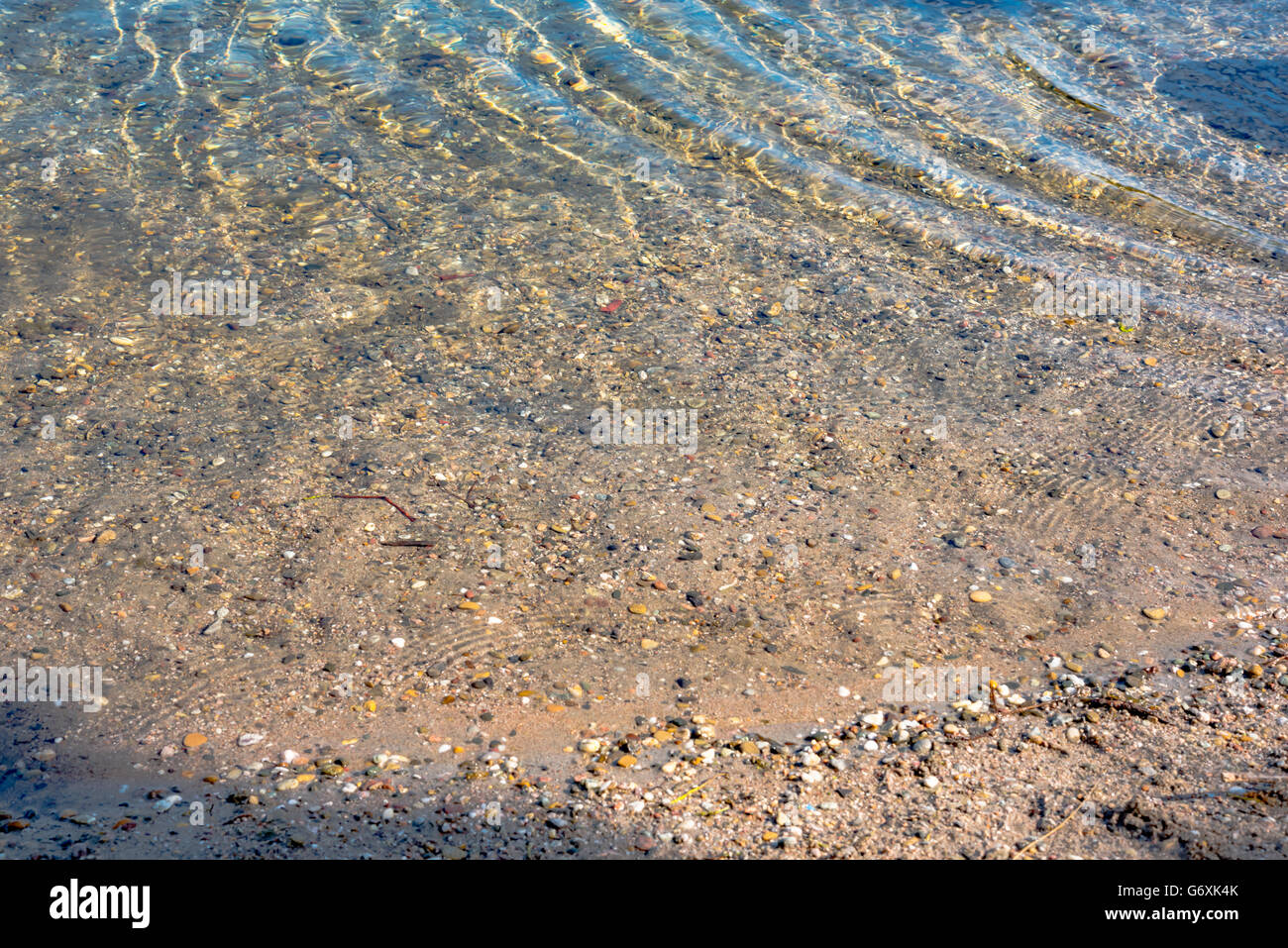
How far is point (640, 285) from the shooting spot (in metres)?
7.49

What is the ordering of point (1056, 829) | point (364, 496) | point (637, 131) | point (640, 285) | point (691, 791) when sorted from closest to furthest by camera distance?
point (1056, 829)
point (691, 791)
point (364, 496)
point (640, 285)
point (637, 131)

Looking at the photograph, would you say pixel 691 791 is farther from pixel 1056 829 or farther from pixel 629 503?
pixel 629 503

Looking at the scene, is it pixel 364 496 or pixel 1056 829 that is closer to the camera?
pixel 1056 829

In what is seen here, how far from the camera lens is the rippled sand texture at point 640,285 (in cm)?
523

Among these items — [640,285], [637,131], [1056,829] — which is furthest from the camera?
[637,131]

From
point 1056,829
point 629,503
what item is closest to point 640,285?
point 629,503

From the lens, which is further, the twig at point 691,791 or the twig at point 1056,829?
the twig at point 691,791

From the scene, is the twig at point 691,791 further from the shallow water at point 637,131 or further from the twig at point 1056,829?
the shallow water at point 637,131

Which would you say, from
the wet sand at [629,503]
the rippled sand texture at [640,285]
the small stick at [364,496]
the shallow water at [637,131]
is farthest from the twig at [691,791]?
the shallow water at [637,131]

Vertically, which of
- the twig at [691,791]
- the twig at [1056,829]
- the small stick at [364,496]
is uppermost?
the twig at [1056,829]

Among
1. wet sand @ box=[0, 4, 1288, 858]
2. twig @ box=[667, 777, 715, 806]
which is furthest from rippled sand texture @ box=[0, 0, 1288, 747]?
twig @ box=[667, 777, 715, 806]

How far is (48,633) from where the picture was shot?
14.9 feet

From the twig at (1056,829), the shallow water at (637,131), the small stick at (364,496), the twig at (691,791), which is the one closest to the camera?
the twig at (1056,829)
